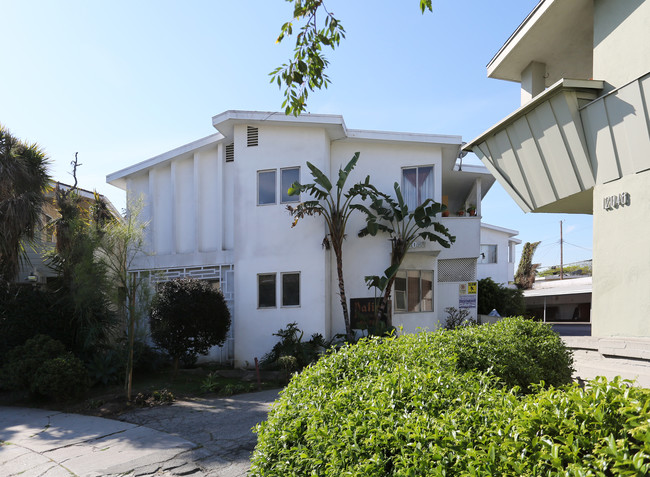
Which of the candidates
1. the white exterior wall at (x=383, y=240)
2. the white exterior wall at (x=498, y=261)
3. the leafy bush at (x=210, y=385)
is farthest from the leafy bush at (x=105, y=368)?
the white exterior wall at (x=498, y=261)

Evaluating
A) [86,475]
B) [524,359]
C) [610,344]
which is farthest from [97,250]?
[610,344]

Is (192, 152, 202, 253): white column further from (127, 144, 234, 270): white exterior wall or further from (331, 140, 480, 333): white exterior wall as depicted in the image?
(331, 140, 480, 333): white exterior wall

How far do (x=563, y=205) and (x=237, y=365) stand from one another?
9.87 meters

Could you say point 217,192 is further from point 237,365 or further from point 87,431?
point 87,431

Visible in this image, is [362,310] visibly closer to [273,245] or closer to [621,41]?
[273,245]

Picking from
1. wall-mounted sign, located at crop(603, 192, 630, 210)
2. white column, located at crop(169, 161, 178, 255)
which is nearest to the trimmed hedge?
wall-mounted sign, located at crop(603, 192, 630, 210)

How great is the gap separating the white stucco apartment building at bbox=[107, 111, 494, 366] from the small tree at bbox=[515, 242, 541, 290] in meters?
23.3

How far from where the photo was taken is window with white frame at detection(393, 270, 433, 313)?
15.3m

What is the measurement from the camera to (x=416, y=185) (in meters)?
15.3

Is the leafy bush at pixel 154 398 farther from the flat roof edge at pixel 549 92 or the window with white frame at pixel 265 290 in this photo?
the flat roof edge at pixel 549 92

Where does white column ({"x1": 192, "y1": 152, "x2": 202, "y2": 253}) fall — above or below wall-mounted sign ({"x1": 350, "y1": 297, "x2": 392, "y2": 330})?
above

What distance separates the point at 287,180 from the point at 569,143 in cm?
885

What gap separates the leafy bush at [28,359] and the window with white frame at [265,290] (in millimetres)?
5262

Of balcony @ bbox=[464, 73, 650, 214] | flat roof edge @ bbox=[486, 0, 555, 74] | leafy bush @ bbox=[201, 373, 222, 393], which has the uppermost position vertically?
flat roof edge @ bbox=[486, 0, 555, 74]
